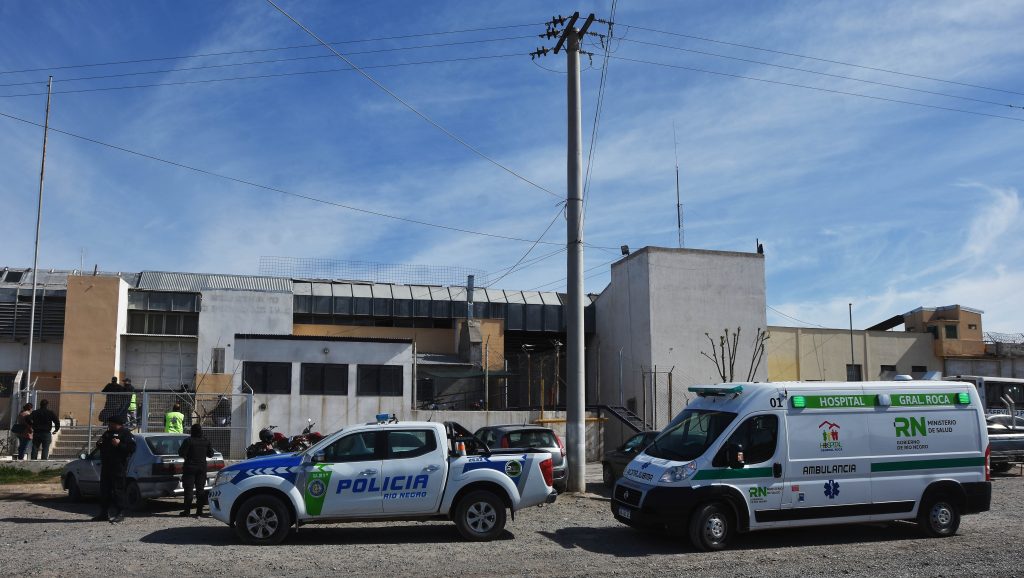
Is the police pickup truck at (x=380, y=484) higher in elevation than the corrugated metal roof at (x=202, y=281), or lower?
lower

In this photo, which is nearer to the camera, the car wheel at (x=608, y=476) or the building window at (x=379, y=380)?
the car wheel at (x=608, y=476)

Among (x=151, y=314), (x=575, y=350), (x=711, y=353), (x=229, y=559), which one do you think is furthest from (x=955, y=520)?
(x=151, y=314)

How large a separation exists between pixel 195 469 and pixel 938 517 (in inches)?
474

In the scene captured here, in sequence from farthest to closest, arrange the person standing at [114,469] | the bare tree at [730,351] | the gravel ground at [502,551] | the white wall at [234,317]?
the bare tree at [730,351] → the white wall at [234,317] → the person standing at [114,469] → the gravel ground at [502,551]

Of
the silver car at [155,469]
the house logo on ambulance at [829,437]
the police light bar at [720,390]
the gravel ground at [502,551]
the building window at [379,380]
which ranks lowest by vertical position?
the gravel ground at [502,551]

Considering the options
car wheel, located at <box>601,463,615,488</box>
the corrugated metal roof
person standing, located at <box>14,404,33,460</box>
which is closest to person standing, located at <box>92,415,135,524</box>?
person standing, located at <box>14,404,33,460</box>

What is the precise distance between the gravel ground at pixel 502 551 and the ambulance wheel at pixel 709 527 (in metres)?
0.20

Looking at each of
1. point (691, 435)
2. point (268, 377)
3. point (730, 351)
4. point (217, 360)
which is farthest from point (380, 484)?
point (730, 351)

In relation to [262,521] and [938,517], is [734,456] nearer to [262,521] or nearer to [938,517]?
[938,517]

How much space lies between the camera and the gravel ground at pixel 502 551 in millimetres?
10211

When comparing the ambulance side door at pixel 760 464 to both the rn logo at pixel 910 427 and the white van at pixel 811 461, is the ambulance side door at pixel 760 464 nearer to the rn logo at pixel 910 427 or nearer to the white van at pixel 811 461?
the white van at pixel 811 461

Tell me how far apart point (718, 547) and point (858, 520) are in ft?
7.37

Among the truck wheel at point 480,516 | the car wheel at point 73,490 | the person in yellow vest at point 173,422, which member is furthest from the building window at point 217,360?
the truck wheel at point 480,516

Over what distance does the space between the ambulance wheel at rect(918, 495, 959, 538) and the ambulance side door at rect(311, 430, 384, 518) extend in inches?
314
